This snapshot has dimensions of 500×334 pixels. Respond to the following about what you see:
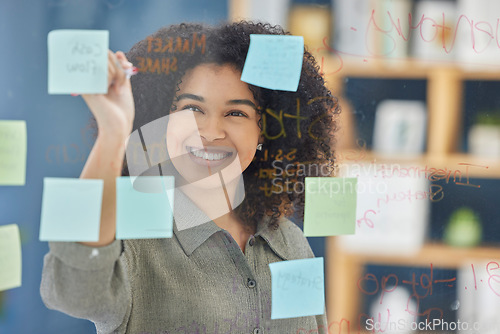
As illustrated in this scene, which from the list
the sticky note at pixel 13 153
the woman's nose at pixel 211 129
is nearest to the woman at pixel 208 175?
the woman's nose at pixel 211 129

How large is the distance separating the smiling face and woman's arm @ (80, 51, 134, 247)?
99 mm

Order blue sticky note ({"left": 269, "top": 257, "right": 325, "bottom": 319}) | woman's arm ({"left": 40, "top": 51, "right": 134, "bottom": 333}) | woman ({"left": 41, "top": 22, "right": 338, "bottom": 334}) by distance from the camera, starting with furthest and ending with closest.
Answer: blue sticky note ({"left": 269, "top": 257, "right": 325, "bottom": 319}), woman ({"left": 41, "top": 22, "right": 338, "bottom": 334}), woman's arm ({"left": 40, "top": 51, "right": 134, "bottom": 333})

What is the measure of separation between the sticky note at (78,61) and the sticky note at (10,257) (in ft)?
0.95

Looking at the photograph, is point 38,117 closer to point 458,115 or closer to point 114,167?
point 114,167

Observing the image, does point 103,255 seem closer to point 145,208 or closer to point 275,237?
point 145,208

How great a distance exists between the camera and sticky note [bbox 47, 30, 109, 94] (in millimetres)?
1003

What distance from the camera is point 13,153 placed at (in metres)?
1.04

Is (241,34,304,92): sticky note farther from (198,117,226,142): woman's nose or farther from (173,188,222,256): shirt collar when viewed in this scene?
(173,188,222,256): shirt collar

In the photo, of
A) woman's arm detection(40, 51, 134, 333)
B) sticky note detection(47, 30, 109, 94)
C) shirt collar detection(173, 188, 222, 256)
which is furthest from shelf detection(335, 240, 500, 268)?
sticky note detection(47, 30, 109, 94)

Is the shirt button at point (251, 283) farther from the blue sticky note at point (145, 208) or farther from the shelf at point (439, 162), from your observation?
the shelf at point (439, 162)

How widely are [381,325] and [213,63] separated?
2.29ft

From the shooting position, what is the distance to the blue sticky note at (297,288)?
1.12 metres

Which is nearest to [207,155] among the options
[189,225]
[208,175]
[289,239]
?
[208,175]

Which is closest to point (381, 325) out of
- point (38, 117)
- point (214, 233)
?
point (214, 233)
